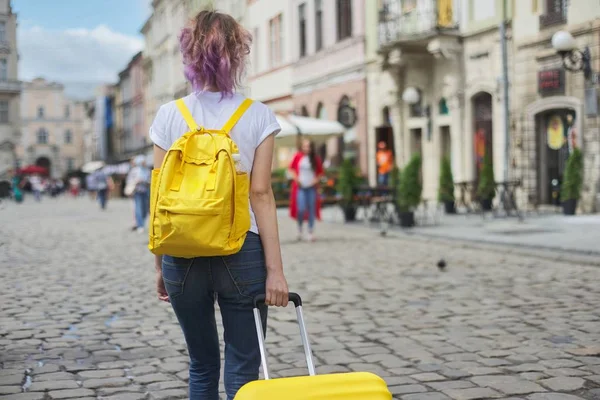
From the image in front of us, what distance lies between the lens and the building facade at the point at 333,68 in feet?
96.5

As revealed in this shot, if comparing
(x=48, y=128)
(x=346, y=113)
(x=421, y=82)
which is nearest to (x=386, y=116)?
(x=346, y=113)

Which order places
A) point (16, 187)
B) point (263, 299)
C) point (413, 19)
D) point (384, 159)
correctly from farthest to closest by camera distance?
point (384, 159) < point (413, 19) < point (16, 187) < point (263, 299)

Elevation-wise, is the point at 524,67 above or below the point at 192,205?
above

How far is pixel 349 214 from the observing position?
19.2 m

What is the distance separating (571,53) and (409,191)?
439 centimetres

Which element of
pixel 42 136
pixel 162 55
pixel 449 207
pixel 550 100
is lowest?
pixel 449 207

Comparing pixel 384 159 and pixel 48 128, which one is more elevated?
pixel 48 128

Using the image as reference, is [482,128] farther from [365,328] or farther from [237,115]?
[237,115]

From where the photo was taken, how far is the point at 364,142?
96.6ft

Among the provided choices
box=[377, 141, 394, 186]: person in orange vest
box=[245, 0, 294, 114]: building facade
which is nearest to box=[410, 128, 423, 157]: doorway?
box=[377, 141, 394, 186]: person in orange vest

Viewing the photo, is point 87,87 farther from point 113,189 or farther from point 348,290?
point 348,290

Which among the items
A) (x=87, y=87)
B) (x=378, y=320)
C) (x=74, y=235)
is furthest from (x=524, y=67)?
(x=87, y=87)

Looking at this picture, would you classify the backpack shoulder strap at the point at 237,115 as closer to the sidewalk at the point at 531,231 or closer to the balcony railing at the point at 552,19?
the sidewalk at the point at 531,231

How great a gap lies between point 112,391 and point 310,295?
376cm
